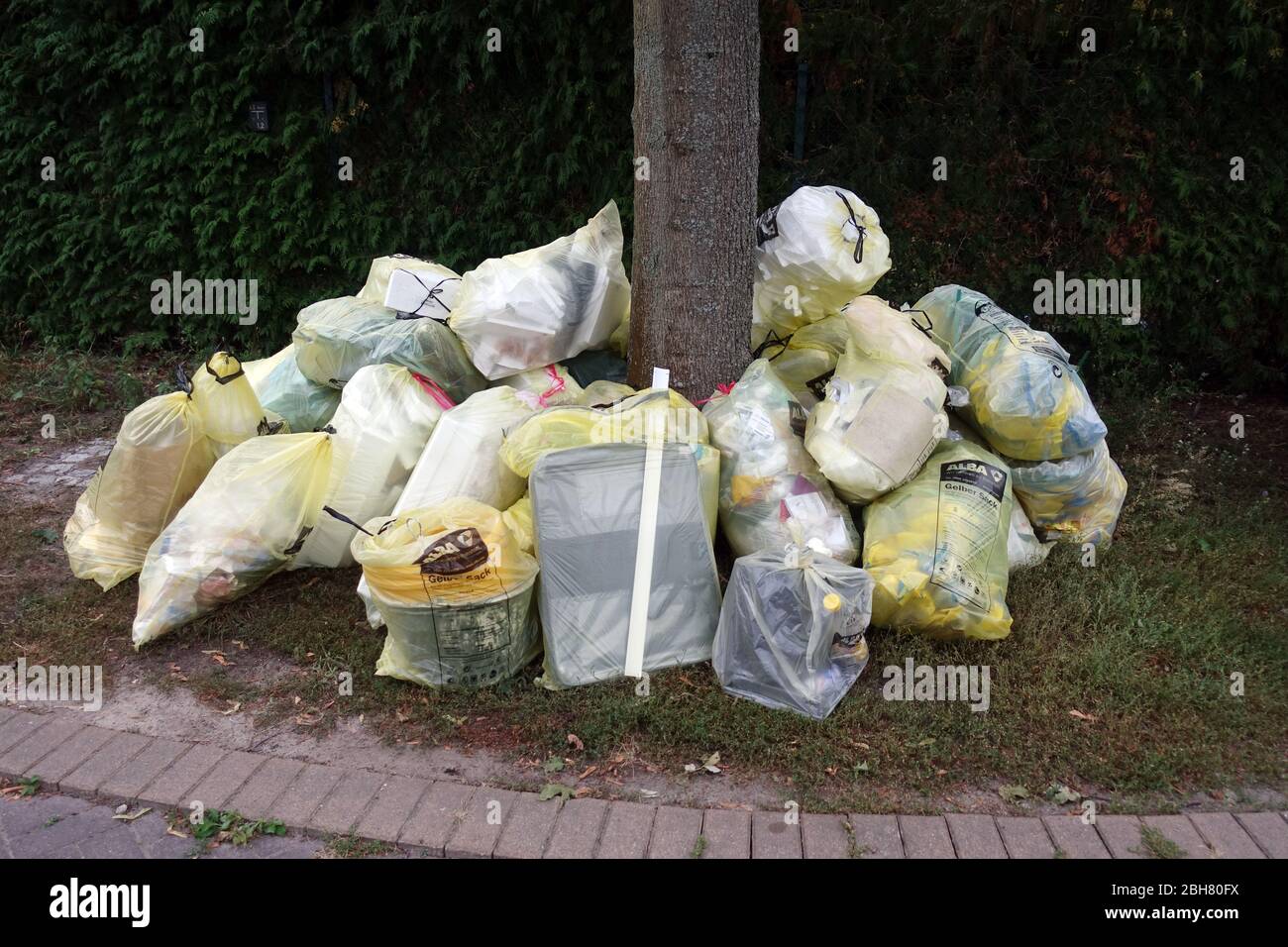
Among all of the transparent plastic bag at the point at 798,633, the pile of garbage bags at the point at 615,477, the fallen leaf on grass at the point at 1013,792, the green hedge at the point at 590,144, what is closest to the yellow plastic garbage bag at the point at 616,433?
the pile of garbage bags at the point at 615,477

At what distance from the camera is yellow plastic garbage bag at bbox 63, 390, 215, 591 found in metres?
4.03

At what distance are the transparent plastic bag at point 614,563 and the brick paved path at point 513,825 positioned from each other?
0.59 m

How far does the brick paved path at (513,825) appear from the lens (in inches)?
107

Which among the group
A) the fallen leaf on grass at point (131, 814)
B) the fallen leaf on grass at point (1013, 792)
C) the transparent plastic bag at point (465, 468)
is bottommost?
the fallen leaf on grass at point (131, 814)

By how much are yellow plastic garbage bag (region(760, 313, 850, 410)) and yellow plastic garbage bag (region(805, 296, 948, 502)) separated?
0.48m

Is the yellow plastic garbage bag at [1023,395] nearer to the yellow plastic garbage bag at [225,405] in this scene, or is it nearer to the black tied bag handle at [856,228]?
the black tied bag handle at [856,228]

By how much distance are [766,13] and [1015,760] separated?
13.5 ft

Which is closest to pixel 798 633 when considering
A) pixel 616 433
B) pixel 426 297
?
pixel 616 433

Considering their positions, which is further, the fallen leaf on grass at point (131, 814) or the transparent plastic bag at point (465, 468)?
the transparent plastic bag at point (465, 468)

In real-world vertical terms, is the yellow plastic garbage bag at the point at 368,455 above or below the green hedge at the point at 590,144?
below

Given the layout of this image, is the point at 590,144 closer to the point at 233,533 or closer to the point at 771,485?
the point at 771,485

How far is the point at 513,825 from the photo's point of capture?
280 centimetres

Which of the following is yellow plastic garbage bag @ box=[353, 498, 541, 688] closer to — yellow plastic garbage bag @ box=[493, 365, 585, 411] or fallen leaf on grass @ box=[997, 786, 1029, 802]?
yellow plastic garbage bag @ box=[493, 365, 585, 411]

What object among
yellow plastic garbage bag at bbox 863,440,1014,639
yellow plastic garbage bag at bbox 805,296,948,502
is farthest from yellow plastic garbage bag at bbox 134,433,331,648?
yellow plastic garbage bag at bbox 863,440,1014,639
